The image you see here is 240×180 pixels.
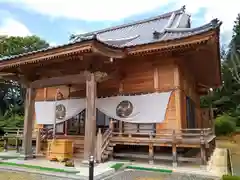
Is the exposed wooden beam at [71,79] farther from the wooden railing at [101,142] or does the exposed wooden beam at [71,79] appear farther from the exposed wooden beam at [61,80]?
the wooden railing at [101,142]

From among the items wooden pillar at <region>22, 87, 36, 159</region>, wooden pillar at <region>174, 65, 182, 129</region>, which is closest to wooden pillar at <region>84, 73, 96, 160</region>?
wooden pillar at <region>22, 87, 36, 159</region>

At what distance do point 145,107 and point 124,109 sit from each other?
937mm

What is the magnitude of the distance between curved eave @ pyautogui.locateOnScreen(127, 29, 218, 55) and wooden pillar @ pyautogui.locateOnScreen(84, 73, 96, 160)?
81.4 inches

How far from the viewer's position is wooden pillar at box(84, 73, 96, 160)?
25.9ft

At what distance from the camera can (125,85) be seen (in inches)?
402

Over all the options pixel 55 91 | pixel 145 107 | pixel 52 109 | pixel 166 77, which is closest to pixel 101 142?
pixel 145 107

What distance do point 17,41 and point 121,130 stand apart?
25858 mm

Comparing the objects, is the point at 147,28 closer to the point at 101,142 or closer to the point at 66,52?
the point at 66,52

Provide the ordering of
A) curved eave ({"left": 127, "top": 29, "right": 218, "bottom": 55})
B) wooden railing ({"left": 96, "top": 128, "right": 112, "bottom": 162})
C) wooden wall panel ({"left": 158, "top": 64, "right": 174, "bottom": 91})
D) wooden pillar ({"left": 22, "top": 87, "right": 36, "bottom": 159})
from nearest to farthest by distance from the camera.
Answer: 1. curved eave ({"left": 127, "top": 29, "right": 218, "bottom": 55})
2. wooden railing ({"left": 96, "top": 128, "right": 112, "bottom": 162})
3. wooden wall panel ({"left": 158, "top": 64, "right": 174, "bottom": 91})
4. wooden pillar ({"left": 22, "top": 87, "right": 36, "bottom": 159})

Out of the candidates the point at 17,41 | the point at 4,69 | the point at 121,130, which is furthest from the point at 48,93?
the point at 17,41

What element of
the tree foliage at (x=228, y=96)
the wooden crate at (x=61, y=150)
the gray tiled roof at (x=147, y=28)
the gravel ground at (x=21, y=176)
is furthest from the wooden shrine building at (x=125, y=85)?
the tree foliage at (x=228, y=96)

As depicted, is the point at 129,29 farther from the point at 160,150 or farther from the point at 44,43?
the point at 44,43

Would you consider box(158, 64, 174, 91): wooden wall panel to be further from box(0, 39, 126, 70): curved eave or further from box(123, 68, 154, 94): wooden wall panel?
box(0, 39, 126, 70): curved eave

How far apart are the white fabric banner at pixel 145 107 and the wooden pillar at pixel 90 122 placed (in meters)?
1.79
